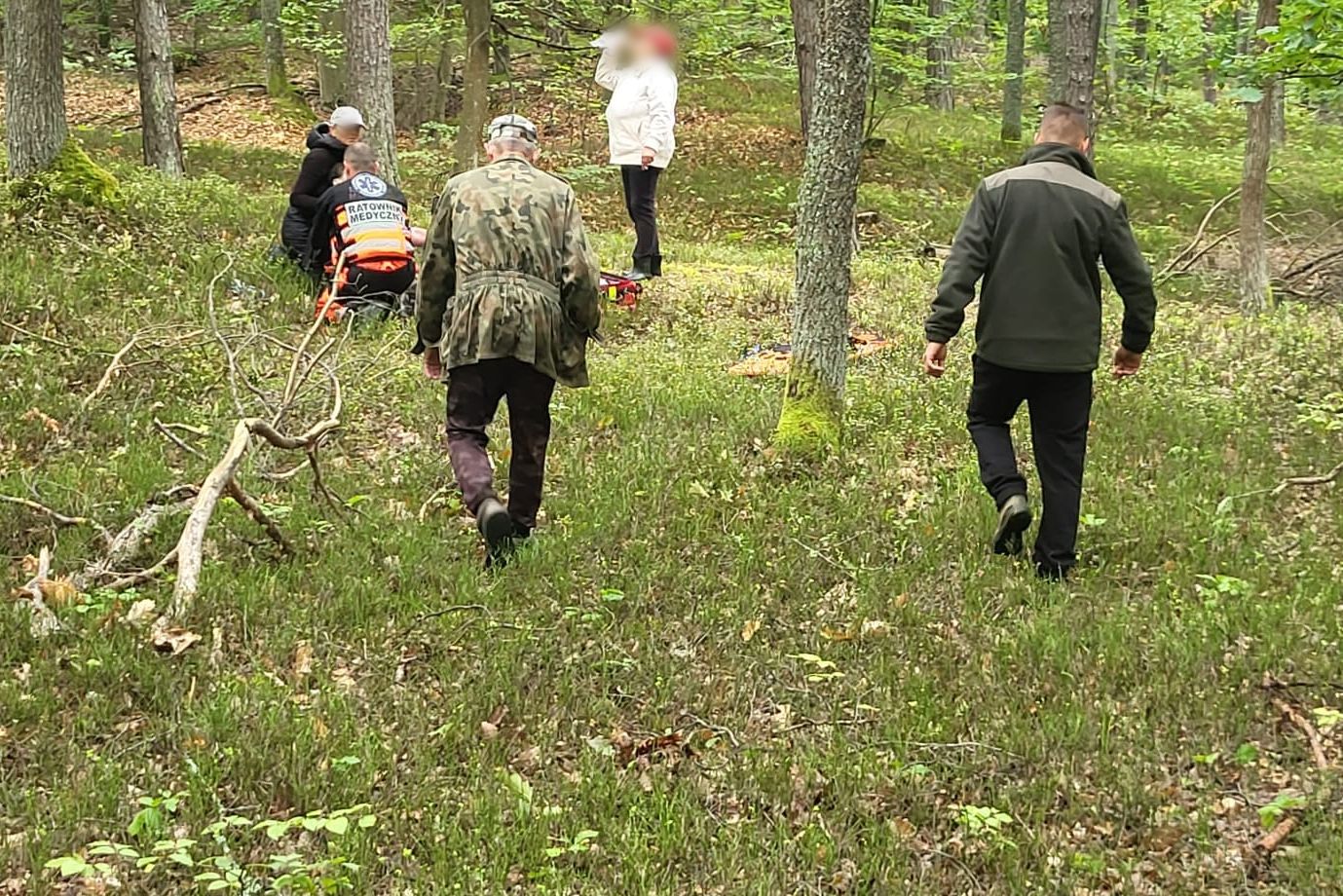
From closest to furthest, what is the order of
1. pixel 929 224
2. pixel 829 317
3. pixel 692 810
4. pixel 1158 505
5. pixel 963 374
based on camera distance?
pixel 692 810 → pixel 1158 505 → pixel 829 317 → pixel 963 374 → pixel 929 224

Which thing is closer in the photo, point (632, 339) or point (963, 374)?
point (963, 374)

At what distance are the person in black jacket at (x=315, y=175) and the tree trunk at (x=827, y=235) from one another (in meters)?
4.90

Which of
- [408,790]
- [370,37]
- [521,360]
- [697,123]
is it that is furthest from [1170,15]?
[408,790]

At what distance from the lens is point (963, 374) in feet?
29.7

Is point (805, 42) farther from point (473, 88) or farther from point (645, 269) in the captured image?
point (645, 269)

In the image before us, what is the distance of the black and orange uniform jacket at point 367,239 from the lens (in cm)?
960

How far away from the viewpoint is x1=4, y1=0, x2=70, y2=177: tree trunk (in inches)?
412

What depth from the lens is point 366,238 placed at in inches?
379

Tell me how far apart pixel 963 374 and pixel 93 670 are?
21.6 feet

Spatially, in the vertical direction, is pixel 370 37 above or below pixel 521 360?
above

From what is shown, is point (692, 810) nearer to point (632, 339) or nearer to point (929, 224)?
point (632, 339)

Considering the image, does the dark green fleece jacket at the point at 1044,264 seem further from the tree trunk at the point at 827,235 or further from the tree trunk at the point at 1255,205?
the tree trunk at the point at 1255,205

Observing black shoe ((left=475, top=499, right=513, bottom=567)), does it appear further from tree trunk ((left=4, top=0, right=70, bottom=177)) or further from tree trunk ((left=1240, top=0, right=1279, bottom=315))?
tree trunk ((left=1240, top=0, right=1279, bottom=315))

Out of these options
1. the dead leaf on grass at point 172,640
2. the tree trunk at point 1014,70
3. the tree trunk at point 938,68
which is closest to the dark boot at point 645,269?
the dead leaf on grass at point 172,640
